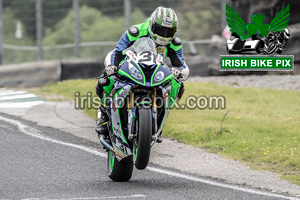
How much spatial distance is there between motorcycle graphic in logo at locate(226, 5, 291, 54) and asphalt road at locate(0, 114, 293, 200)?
8297mm

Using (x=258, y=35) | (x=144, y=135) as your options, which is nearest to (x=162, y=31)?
(x=144, y=135)

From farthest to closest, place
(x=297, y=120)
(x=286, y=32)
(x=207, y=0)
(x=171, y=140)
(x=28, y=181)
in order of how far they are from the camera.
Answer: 1. (x=207, y=0)
2. (x=286, y=32)
3. (x=297, y=120)
4. (x=171, y=140)
5. (x=28, y=181)

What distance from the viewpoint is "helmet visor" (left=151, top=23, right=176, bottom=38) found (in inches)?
284

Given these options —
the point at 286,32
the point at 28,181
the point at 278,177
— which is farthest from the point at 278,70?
the point at 28,181

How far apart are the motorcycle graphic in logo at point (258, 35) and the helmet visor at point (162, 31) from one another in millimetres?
10053

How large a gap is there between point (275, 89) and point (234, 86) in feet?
3.79

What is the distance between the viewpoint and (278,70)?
17.5 m

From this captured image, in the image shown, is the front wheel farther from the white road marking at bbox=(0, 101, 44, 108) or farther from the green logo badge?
the green logo badge

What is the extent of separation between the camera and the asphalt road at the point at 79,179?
6773mm

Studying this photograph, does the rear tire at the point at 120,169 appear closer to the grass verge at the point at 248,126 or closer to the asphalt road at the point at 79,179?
the asphalt road at the point at 79,179

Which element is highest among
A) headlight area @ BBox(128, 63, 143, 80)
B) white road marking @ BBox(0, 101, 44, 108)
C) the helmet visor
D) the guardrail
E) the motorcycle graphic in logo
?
the helmet visor

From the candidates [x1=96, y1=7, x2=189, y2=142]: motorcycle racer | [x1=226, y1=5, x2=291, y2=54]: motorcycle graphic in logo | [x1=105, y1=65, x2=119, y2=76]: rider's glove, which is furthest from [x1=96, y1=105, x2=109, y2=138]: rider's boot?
[x1=226, y1=5, x2=291, y2=54]: motorcycle graphic in logo

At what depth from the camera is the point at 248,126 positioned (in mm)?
10727

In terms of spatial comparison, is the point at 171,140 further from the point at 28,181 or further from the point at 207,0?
the point at 207,0
